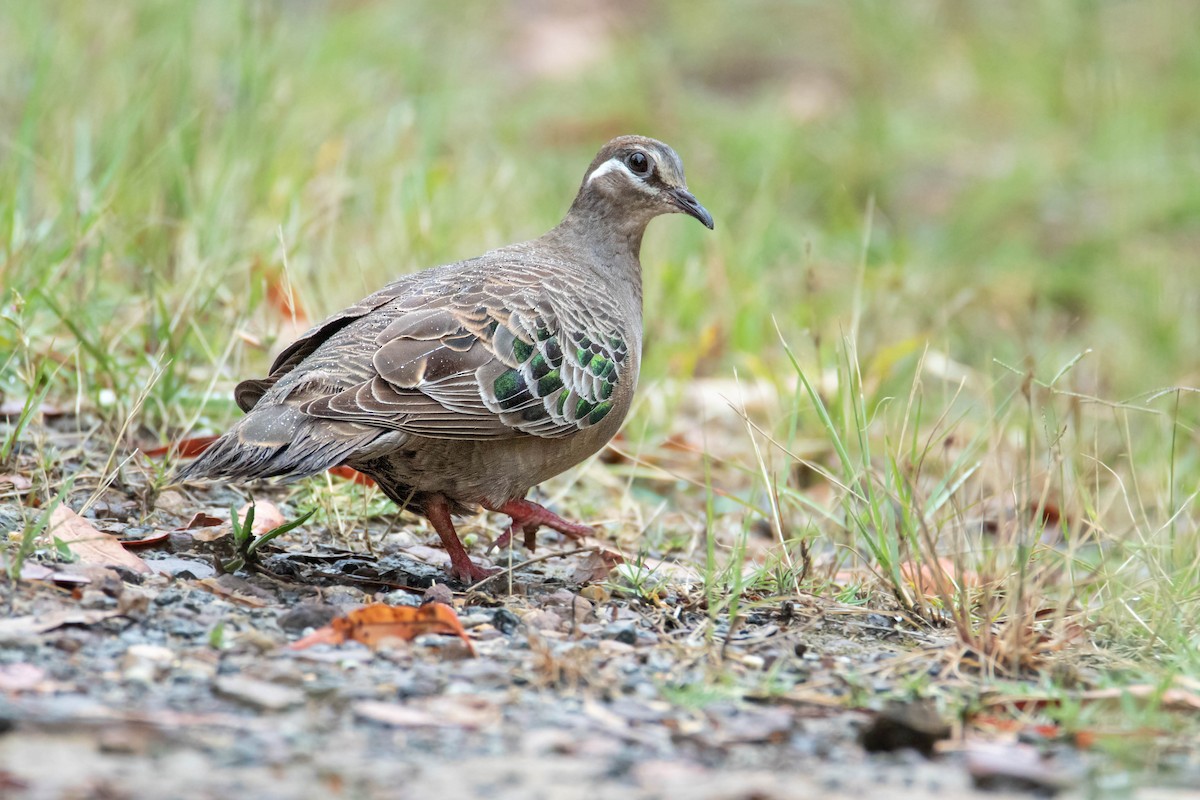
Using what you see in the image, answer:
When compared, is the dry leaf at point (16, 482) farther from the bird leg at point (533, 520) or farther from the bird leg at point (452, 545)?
the bird leg at point (533, 520)

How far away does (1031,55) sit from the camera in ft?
36.1

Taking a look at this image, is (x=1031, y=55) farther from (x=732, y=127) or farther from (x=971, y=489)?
(x=971, y=489)

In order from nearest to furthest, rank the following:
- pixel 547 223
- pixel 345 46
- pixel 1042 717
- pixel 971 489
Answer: pixel 1042 717
pixel 971 489
pixel 547 223
pixel 345 46

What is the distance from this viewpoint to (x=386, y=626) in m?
3.25

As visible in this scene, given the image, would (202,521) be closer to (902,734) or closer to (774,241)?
(902,734)

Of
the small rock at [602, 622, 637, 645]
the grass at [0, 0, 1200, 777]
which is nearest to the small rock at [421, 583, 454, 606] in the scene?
the small rock at [602, 622, 637, 645]

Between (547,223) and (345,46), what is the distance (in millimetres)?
2257

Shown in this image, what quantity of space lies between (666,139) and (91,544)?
6473mm

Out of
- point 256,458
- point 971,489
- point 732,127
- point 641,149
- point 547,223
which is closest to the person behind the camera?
point 256,458

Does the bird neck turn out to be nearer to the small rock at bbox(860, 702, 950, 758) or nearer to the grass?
the grass

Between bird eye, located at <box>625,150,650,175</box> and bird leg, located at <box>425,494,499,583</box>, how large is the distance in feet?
4.58

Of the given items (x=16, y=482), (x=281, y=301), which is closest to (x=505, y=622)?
(x=16, y=482)

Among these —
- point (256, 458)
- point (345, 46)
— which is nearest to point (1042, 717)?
point (256, 458)

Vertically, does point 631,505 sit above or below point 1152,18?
below
